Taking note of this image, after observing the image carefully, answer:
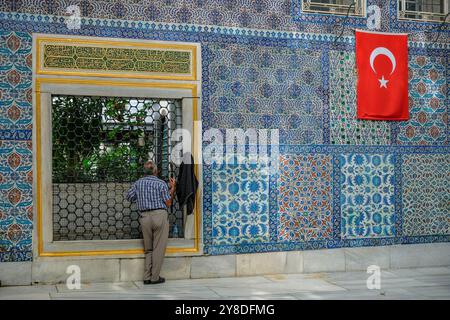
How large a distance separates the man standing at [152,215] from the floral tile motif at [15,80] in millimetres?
1552

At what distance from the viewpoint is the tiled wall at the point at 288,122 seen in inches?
311

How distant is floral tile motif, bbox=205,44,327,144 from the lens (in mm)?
8711

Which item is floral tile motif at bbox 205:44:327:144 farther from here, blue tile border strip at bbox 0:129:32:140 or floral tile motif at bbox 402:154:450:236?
blue tile border strip at bbox 0:129:32:140

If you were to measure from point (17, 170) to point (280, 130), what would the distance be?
11.5 feet

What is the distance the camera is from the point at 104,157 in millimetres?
8438

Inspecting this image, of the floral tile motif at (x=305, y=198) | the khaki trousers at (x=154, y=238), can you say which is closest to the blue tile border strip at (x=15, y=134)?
the khaki trousers at (x=154, y=238)

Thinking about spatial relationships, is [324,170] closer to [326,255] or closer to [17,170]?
[326,255]

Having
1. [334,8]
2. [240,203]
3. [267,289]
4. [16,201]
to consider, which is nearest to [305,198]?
[240,203]

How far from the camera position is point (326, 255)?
9102 mm

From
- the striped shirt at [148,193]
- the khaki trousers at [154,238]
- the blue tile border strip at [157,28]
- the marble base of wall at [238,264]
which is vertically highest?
the blue tile border strip at [157,28]

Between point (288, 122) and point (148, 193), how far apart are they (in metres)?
2.27

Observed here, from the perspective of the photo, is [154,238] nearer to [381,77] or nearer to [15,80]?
[15,80]

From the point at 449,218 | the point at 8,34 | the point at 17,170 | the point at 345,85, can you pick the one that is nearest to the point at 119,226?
the point at 17,170

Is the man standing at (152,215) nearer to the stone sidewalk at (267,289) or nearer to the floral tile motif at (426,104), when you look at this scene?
the stone sidewalk at (267,289)
